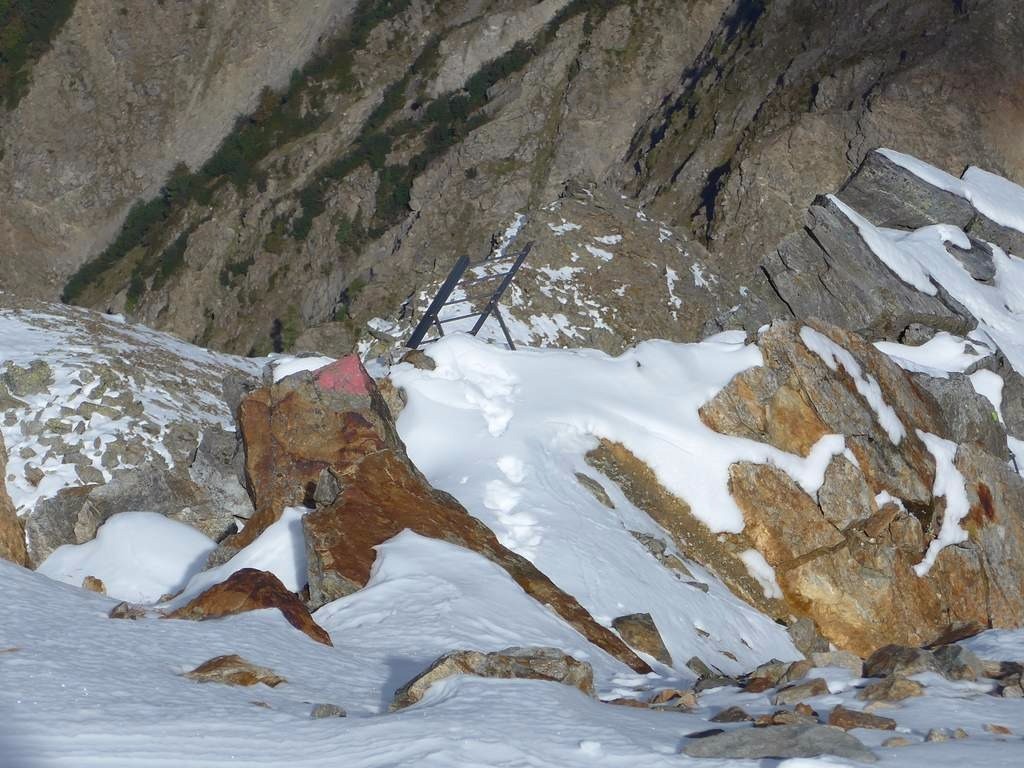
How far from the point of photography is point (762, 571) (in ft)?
46.6

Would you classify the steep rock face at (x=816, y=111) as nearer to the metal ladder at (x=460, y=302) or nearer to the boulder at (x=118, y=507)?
the metal ladder at (x=460, y=302)

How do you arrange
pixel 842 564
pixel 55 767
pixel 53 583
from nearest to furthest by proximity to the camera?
1. pixel 55 767
2. pixel 53 583
3. pixel 842 564

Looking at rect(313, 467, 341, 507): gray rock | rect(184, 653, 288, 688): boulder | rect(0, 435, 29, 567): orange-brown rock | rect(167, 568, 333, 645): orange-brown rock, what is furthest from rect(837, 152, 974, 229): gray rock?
rect(184, 653, 288, 688): boulder

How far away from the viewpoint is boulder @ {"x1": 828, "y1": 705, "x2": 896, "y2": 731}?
7.02 m

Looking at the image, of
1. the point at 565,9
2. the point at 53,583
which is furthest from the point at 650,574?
the point at 565,9

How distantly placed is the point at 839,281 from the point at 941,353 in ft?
15.2

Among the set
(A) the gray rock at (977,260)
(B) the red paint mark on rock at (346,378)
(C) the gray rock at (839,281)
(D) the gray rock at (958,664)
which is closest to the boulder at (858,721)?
(D) the gray rock at (958,664)

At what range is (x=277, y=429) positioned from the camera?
13.5m

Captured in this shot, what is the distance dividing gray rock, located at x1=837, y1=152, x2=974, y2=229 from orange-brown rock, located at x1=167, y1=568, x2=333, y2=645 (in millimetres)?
20846

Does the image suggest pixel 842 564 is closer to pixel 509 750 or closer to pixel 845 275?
pixel 509 750

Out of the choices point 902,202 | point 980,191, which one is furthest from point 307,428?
point 980,191

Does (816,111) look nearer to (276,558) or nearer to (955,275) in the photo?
(955,275)

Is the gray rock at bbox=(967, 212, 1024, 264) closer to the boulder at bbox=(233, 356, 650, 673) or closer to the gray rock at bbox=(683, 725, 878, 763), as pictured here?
the boulder at bbox=(233, 356, 650, 673)

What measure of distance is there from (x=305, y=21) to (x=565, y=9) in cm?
1103
